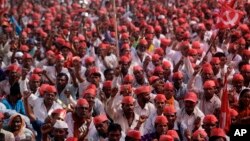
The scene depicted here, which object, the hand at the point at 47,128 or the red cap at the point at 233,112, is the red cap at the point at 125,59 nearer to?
the red cap at the point at 233,112

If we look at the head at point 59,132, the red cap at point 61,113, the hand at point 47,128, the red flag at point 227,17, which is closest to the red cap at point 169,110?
the red cap at point 61,113

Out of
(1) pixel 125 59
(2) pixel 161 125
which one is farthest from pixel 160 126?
(1) pixel 125 59

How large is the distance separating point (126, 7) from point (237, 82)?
1030 cm

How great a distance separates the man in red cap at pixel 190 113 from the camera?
24.6 ft

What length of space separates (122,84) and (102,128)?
6.59 feet

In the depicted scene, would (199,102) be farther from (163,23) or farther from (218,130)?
(163,23)

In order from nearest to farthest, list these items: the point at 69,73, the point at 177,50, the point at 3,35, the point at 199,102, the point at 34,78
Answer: the point at 199,102
the point at 34,78
the point at 69,73
the point at 177,50
the point at 3,35

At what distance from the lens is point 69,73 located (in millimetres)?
9758

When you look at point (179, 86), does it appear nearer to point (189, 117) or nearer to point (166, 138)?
point (189, 117)

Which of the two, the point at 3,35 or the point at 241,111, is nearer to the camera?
the point at 241,111

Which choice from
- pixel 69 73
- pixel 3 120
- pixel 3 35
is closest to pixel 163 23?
pixel 3 35

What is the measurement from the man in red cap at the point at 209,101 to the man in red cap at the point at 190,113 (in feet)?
1.63

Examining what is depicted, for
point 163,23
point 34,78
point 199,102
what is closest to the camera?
point 199,102

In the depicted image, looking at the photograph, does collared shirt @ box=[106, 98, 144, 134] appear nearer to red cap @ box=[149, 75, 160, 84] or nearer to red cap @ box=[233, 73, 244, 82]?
red cap @ box=[149, 75, 160, 84]
